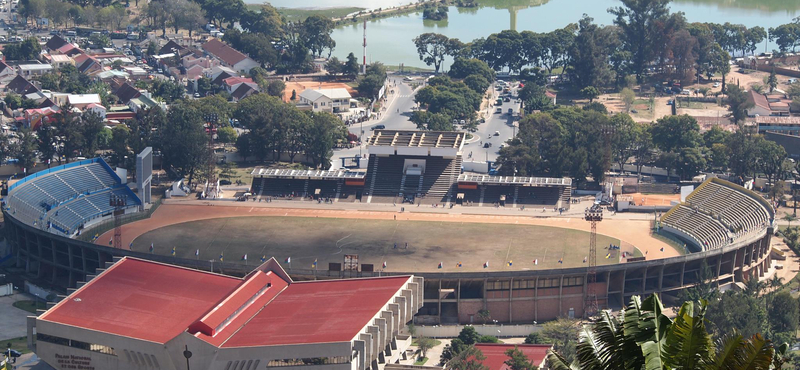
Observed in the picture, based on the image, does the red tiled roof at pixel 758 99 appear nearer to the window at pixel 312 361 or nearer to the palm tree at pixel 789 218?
the palm tree at pixel 789 218

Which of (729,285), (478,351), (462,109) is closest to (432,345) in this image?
(478,351)

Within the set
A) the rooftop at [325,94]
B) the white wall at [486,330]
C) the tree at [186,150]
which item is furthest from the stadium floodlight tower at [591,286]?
the rooftop at [325,94]

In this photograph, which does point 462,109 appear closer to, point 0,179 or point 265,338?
point 0,179

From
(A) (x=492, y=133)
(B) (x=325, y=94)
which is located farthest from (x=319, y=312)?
(B) (x=325, y=94)

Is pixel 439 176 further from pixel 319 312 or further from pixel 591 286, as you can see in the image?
pixel 319 312

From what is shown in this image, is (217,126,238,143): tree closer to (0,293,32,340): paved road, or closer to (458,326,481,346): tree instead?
(0,293,32,340): paved road

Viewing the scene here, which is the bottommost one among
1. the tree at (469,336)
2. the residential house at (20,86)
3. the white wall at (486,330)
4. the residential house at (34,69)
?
the white wall at (486,330)

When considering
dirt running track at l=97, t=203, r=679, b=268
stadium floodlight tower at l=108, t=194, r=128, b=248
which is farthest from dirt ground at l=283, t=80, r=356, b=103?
stadium floodlight tower at l=108, t=194, r=128, b=248
